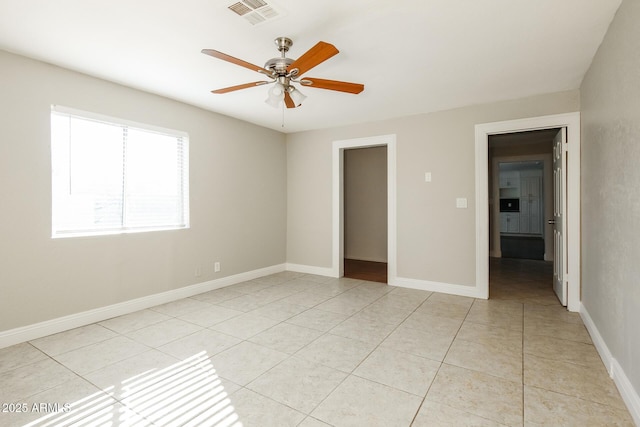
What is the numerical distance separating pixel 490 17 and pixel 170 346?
3.45m

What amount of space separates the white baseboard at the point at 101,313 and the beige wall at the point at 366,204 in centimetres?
293

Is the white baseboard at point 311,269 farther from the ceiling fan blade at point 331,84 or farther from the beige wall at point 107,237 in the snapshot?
the ceiling fan blade at point 331,84

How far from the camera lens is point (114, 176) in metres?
3.25

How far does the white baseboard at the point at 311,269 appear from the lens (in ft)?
16.6

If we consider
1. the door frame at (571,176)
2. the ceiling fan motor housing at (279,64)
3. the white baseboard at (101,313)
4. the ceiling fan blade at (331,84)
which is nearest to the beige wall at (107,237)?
the white baseboard at (101,313)

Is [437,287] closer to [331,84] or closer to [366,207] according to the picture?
[366,207]

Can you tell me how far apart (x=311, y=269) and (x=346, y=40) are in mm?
3683

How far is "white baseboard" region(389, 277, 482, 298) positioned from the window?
3057mm

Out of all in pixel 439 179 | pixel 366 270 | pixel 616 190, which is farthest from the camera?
pixel 366 270

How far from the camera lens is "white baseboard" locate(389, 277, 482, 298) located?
12.8ft

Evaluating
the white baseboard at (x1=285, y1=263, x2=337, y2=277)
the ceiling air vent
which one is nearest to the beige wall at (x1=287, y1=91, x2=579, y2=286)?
the white baseboard at (x1=285, y1=263, x2=337, y2=277)

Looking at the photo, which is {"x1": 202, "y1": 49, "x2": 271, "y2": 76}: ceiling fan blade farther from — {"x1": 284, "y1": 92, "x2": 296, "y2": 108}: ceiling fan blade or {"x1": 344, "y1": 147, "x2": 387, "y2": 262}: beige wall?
{"x1": 344, "y1": 147, "x2": 387, "y2": 262}: beige wall

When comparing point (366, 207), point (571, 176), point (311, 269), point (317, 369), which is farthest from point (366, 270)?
point (317, 369)

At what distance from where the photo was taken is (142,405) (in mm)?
1788
